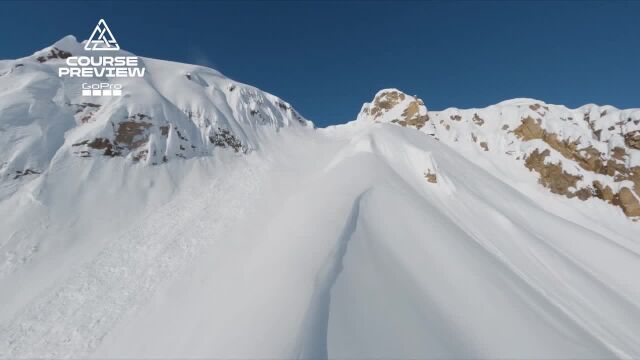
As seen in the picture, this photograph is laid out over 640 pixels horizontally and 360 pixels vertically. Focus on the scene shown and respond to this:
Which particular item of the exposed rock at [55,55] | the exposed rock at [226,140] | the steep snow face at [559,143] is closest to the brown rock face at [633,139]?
the steep snow face at [559,143]

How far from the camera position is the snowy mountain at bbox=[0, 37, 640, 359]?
851 centimetres

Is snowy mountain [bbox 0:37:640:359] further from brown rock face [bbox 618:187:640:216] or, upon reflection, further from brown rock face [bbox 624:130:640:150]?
brown rock face [bbox 624:130:640:150]

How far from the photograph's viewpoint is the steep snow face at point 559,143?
1631 inches

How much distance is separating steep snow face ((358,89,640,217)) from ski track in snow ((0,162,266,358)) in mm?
43520

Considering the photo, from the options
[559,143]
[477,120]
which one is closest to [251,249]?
[559,143]

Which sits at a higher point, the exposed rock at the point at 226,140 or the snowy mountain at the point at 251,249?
the exposed rock at the point at 226,140

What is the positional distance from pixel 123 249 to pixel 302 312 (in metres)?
10.7

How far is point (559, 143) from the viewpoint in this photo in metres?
46.6

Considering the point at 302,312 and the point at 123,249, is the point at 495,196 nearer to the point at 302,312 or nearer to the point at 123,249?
the point at 302,312

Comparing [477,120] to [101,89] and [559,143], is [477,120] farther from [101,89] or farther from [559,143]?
[101,89]

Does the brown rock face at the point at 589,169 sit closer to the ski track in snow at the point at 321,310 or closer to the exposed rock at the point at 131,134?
the ski track in snow at the point at 321,310

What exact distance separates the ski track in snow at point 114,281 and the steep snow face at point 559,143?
143ft

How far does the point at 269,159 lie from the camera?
29781 mm

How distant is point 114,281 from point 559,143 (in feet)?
192
